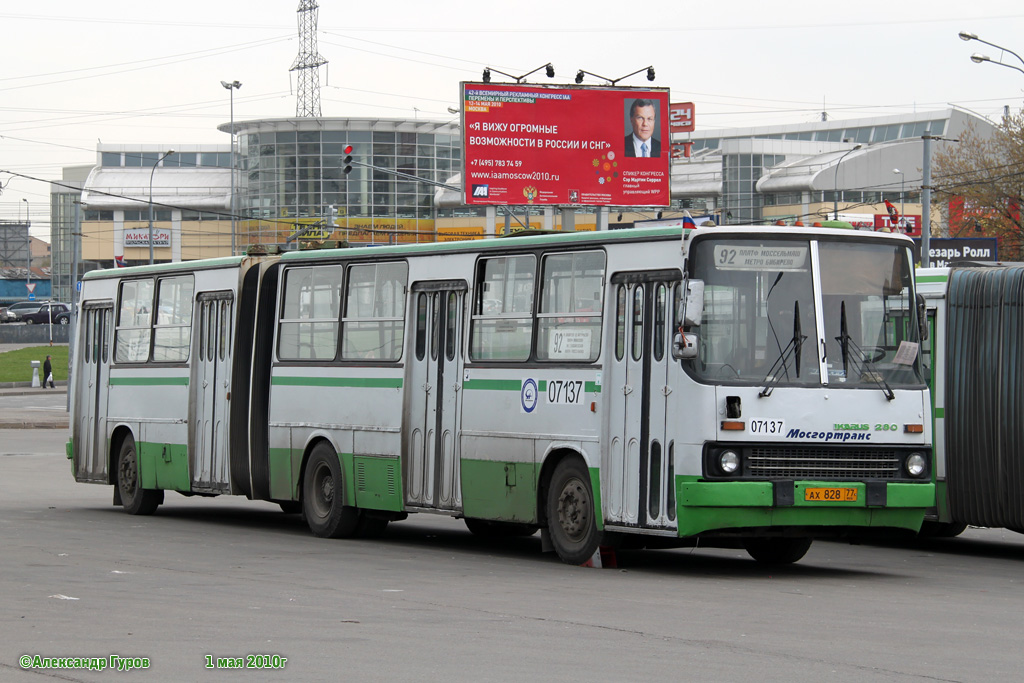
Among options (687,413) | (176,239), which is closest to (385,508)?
(687,413)

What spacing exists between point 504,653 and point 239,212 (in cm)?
9978

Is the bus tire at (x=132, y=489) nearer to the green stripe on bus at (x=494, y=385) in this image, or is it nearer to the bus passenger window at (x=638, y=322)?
the green stripe on bus at (x=494, y=385)

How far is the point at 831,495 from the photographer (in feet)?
42.1

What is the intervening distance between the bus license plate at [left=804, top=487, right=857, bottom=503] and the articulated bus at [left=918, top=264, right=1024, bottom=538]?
3229 mm

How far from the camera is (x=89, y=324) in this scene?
72.4 feet

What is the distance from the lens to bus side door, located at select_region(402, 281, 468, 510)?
50.6 feet

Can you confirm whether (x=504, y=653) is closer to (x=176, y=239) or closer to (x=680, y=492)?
(x=680, y=492)

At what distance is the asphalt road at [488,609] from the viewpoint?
8.61 metres

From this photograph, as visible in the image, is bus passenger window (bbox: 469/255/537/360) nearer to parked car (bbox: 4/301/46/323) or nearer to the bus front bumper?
the bus front bumper

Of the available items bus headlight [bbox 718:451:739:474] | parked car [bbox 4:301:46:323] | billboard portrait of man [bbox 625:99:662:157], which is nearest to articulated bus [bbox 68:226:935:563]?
bus headlight [bbox 718:451:739:474]

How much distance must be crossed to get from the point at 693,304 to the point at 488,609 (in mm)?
3010

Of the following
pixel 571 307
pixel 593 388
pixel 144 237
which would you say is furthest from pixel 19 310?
pixel 593 388

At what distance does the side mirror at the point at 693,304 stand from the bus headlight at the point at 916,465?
7.41ft

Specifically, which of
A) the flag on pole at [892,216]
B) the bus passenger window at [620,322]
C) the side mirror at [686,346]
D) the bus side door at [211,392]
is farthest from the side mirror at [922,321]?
the flag on pole at [892,216]
